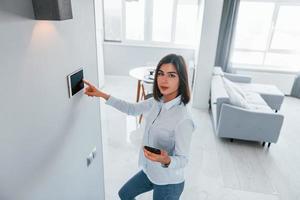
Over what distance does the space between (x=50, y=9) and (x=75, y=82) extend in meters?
0.47

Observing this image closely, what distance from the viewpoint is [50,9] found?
2.72 ft

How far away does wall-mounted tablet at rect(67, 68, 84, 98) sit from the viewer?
1.19m

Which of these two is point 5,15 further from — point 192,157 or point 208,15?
point 208,15

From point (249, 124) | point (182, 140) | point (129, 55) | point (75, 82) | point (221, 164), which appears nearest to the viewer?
point (75, 82)

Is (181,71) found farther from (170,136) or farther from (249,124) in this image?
(249,124)

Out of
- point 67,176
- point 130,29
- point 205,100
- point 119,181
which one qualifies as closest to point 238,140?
point 205,100

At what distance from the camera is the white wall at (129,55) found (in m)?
5.83

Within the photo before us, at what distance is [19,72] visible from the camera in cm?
83

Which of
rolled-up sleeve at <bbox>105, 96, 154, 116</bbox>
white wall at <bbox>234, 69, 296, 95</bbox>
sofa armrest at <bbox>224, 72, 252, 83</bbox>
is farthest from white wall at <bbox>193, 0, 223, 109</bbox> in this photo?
rolled-up sleeve at <bbox>105, 96, 154, 116</bbox>

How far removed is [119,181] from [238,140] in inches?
78.2

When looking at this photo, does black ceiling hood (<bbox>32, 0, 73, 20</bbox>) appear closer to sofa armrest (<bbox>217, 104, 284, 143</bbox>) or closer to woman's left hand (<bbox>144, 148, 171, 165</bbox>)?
woman's left hand (<bbox>144, 148, 171, 165</bbox>)

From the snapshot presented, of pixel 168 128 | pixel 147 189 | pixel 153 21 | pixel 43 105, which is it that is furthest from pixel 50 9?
pixel 153 21

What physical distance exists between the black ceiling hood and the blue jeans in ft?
3.93

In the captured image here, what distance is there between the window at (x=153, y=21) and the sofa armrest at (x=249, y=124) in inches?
111
